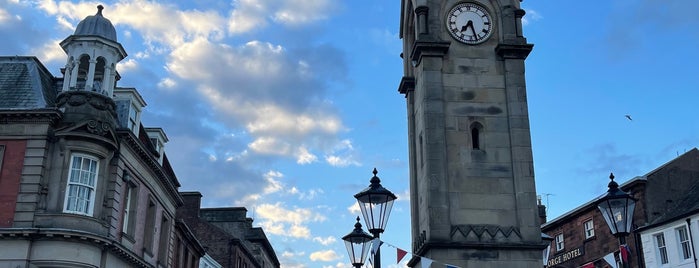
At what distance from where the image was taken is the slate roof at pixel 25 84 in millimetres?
28156

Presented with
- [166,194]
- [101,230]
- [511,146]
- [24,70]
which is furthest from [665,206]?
[24,70]

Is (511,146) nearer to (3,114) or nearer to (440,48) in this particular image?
(440,48)

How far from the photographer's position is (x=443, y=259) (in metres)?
24.4

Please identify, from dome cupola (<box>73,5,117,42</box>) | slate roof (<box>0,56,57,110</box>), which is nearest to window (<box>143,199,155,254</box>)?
slate roof (<box>0,56,57,110</box>)

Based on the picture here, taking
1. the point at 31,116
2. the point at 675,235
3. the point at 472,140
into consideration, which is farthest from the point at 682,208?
the point at 31,116

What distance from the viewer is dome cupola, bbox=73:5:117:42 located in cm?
3021

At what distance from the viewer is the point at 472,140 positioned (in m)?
26.4

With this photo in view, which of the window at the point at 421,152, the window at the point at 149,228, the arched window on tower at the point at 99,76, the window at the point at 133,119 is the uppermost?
the arched window on tower at the point at 99,76

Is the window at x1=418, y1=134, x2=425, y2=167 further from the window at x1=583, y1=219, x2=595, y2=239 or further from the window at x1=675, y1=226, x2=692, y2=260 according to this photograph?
the window at x1=583, y1=219, x2=595, y2=239

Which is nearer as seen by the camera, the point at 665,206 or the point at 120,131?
the point at 120,131

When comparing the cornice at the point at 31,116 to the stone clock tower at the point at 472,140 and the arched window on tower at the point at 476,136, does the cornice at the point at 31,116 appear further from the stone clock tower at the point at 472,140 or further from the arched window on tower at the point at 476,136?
the arched window on tower at the point at 476,136

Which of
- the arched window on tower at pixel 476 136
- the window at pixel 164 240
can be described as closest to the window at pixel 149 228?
the window at pixel 164 240

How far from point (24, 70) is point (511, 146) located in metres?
19.0

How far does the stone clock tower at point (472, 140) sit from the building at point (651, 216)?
13654 mm
